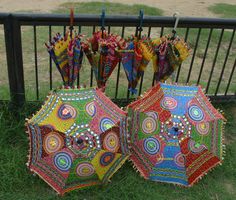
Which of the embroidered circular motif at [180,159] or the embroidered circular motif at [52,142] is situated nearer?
the embroidered circular motif at [52,142]

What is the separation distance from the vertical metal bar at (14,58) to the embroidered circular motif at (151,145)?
54.3 inches

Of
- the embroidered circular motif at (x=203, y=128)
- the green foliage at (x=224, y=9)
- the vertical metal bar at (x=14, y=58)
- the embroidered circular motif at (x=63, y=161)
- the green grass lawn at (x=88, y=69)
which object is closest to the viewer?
the embroidered circular motif at (x=63, y=161)

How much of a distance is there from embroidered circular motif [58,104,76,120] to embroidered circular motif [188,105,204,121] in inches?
40.8

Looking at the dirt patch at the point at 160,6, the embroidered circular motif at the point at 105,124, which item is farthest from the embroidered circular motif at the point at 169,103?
the dirt patch at the point at 160,6

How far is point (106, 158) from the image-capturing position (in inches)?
124

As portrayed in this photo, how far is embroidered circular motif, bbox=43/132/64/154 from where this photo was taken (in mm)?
3064

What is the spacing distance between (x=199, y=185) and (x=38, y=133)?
156cm

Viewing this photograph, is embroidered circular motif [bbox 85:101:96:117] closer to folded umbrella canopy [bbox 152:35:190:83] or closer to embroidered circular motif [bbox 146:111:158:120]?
embroidered circular motif [bbox 146:111:158:120]

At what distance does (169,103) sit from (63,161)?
1054 mm

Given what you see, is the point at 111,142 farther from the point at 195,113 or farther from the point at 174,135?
the point at 195,113

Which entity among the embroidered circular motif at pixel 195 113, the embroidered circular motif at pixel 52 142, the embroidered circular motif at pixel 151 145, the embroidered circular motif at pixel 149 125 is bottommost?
the embroidered circular motif at pixel 151 145

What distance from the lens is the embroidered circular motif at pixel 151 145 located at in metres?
3.31

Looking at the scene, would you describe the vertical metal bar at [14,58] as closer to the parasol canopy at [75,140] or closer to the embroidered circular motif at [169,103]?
the parasol canopy at [75,140]

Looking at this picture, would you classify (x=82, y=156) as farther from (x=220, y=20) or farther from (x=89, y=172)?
(x=220, y=20)
